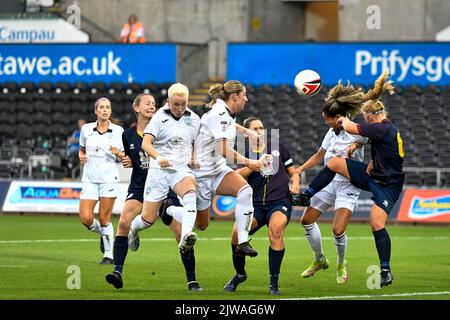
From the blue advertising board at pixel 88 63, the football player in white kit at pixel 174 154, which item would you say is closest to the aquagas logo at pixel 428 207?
the blue advertising board at pixel 88 63

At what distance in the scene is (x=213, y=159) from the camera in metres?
14.2

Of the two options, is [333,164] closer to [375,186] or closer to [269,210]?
[375,186]

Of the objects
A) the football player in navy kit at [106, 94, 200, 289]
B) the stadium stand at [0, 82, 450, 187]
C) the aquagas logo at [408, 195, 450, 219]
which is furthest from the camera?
the stadium stand at [0, 82, 450, 187]

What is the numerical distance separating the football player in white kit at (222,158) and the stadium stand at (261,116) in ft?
55.3

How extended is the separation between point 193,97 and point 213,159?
965 inches

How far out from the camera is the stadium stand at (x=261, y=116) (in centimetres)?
3412

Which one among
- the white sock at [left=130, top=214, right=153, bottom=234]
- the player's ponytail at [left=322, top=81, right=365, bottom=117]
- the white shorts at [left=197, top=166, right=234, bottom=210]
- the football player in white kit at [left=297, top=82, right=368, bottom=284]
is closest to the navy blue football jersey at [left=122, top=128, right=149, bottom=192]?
the white sock at [left=130, top=214, right=153, bottom=234]

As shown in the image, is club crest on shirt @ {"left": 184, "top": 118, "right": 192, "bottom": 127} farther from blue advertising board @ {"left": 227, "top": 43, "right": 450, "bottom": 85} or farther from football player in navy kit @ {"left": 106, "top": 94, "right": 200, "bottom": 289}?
blue advertising board @ {"left": 227, "top": 43, "right": 450, "bottom": 85}

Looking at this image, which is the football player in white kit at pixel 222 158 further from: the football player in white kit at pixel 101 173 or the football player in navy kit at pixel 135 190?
the football player in white kit at pixel 101 173

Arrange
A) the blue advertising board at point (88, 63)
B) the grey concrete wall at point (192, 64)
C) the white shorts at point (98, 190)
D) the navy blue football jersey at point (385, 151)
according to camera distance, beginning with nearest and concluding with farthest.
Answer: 1. the navy blue football jersey at point (385, 151)
2. the white shorts at point (98, 190)
3. the blue advertising board at point (88, 63)
4. the grey concrete wall at point (192, 64)

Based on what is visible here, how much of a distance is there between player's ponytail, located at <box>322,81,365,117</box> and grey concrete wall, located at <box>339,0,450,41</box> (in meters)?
25.5

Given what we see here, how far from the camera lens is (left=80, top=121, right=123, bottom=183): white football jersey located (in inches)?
717

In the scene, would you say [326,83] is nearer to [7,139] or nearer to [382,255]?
[7,139]
